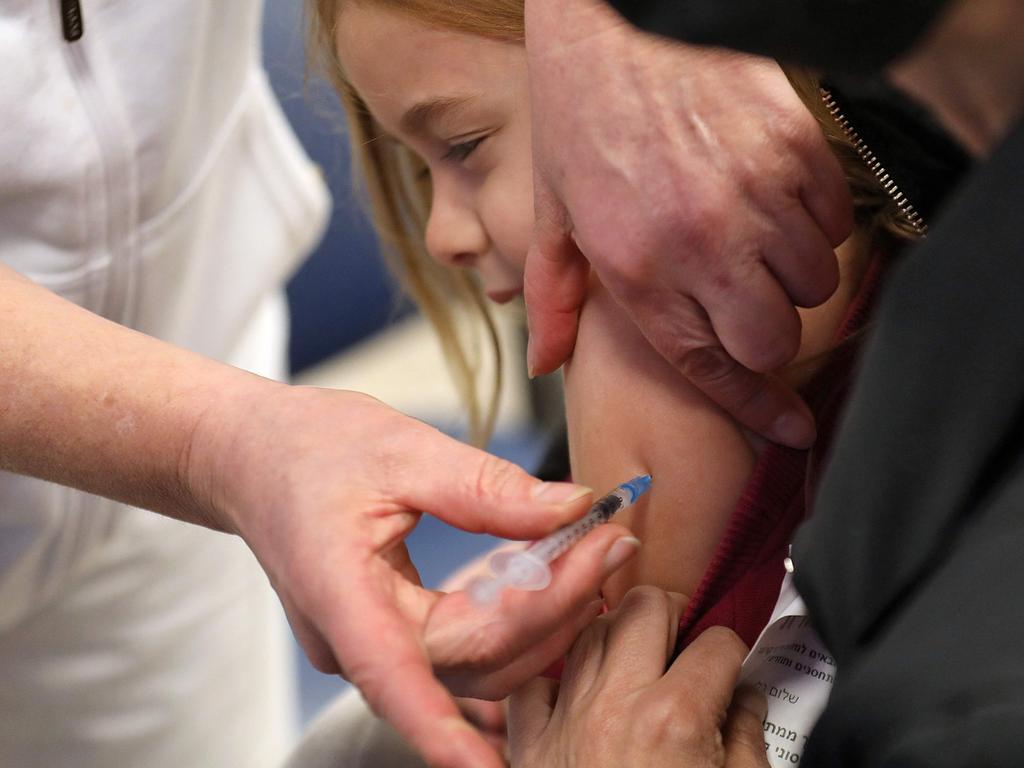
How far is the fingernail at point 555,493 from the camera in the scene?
700 millimetres

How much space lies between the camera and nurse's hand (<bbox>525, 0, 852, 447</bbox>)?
2.56 ft

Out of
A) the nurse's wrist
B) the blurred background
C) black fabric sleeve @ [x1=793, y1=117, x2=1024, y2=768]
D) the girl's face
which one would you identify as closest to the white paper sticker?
black fabric sleeve @ [x1=793, y1=117, x2=1024, y2=768]

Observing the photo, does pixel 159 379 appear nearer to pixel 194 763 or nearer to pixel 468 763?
pixel 468 763

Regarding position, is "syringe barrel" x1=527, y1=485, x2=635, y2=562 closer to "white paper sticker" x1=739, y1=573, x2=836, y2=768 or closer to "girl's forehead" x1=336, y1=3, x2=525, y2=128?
"white paper sticker" x1=739, y1=573, x2=836, y2=768

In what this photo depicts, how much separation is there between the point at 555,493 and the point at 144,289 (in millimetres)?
671

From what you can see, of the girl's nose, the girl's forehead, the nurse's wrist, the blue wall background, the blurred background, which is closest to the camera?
the nurse's wrist

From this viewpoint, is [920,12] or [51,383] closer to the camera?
[920,12]

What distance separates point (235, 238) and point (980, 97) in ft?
3.58

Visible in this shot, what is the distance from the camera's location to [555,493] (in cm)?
70

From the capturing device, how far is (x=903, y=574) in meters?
0.48

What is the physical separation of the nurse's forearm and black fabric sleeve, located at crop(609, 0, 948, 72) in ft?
1.47

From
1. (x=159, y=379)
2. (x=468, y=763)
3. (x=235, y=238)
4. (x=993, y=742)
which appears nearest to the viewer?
(x=993, y=742)

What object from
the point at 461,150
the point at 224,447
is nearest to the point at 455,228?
the point at 461,150

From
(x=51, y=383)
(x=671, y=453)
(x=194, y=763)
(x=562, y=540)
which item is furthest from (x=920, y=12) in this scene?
(x=194, y=763)
